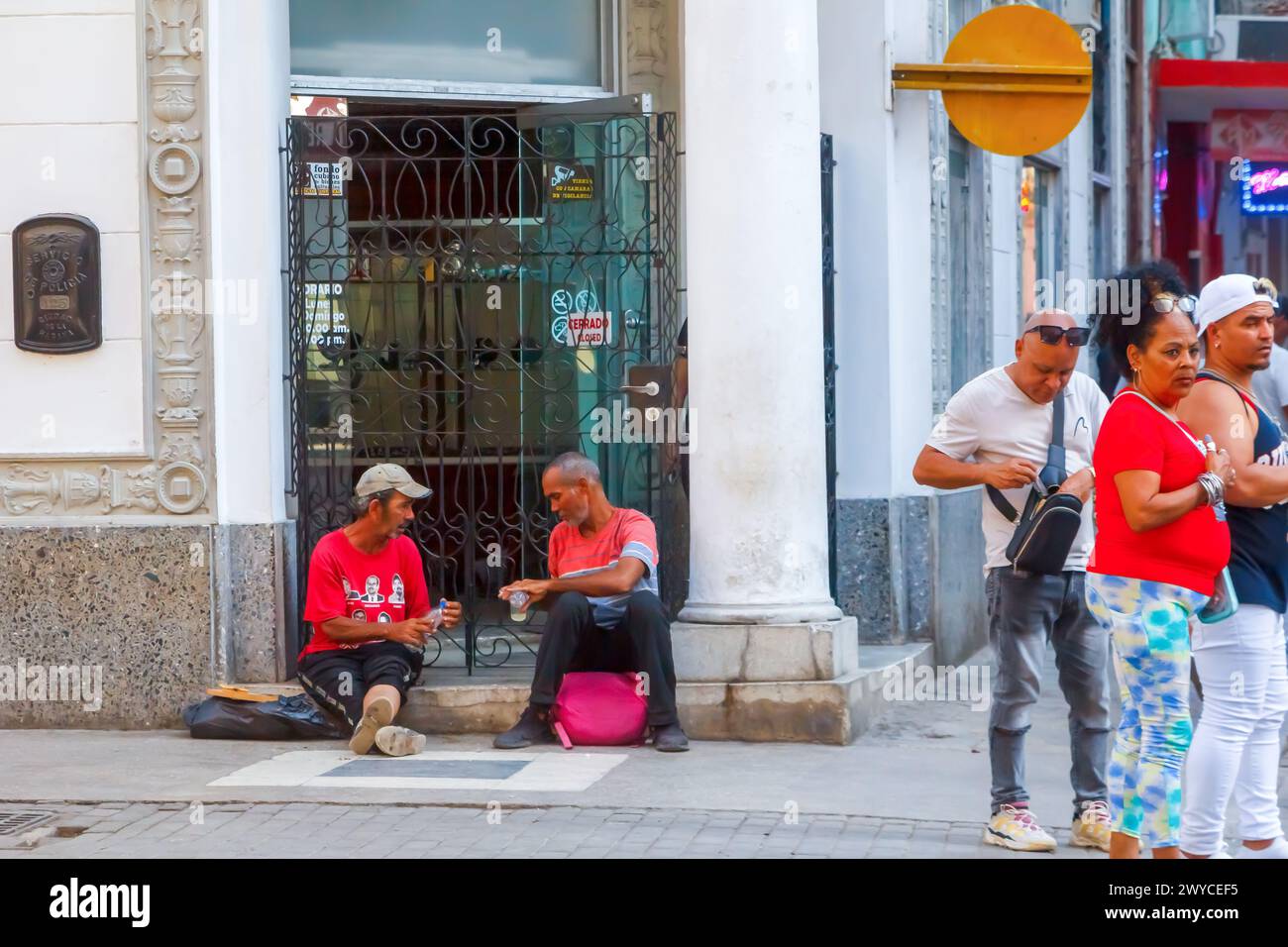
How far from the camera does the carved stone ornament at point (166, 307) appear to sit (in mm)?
8836

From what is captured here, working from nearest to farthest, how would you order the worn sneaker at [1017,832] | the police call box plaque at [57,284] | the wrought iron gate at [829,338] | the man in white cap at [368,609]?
the worn sneaker at [1017,832], the man in white cap at [368,609], the police call box plaque at [57,284], the wrought iron gate at [829,338]

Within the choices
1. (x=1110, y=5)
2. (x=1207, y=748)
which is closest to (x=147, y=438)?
(x=1207, y=748)

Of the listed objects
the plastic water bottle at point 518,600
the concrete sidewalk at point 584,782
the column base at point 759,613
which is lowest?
the concrete sidewalk at point 584,782

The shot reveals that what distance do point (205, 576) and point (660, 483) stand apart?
2.18 metres

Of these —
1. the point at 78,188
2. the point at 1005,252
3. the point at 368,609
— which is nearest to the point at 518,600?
the point at 368,609

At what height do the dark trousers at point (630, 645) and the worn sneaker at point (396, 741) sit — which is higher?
the dark trousers at point (630, 645)

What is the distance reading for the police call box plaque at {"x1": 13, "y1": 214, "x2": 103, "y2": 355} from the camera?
882cm

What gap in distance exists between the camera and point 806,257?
8.64 metres

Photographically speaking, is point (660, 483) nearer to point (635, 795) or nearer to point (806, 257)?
point (806, 257)

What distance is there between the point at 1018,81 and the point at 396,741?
490 centimetres

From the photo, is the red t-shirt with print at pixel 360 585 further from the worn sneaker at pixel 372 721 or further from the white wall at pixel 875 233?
the white wall at pixel 875 233

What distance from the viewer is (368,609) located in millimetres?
8391

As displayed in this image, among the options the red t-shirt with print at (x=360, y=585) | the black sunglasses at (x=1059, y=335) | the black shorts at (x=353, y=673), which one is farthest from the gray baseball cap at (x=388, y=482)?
the black sunglasses at (x=1059, y=335)

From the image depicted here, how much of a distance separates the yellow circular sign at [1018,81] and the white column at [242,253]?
364cm
